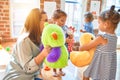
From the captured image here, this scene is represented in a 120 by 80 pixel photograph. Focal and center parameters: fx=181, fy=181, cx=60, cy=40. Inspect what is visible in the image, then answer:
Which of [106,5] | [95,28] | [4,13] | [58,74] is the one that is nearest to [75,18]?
[95,28]

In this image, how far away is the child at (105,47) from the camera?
1.54 m

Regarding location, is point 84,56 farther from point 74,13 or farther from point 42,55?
point 74,13

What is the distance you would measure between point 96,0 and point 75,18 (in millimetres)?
596

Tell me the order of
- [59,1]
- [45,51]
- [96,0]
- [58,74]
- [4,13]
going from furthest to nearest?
[96,0] → [59,1] → [4,13] → [58,74] → [45,51]

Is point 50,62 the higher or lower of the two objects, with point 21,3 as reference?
lower

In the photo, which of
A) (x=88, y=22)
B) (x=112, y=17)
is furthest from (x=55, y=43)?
(x=88, y=22)

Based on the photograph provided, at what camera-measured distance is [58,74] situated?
6.34ft

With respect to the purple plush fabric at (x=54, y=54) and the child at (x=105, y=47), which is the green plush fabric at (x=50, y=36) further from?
the child at (x=105, y=47)

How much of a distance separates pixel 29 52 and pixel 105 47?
65 centimetres

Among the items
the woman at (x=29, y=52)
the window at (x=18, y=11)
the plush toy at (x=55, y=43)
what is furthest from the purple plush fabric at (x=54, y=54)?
the window at (x=18, y=11)

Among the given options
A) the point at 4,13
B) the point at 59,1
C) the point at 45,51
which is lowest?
the point at 45,51

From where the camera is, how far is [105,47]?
1.55m

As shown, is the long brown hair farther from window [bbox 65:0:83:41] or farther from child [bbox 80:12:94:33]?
window [bbox 65:0:83:41]

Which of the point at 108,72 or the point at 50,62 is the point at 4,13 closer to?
the point at 50,62
